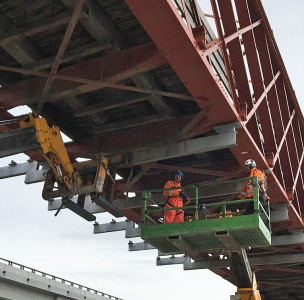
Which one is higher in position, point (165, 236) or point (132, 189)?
point (132, 189)

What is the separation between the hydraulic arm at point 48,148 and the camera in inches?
426

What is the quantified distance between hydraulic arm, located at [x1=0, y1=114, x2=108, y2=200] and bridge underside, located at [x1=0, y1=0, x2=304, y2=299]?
0.21 meters

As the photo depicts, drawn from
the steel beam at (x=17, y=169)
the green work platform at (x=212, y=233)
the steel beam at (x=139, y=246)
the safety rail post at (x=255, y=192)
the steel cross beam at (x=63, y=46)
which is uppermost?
the steel beam at (x=139, y=246)

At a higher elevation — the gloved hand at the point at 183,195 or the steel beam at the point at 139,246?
the steel beam at the point at 139,246

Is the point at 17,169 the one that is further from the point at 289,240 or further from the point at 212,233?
the point at 289,240

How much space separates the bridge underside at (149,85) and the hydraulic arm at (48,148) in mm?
207

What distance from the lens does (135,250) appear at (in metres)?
23.7

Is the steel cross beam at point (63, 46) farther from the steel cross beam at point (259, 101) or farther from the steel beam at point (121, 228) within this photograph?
the steel beam at point (121, 228)

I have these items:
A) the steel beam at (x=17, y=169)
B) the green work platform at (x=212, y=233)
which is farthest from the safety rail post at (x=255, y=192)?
the steel beam at (x=17, y=169)

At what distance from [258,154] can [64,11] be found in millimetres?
5873

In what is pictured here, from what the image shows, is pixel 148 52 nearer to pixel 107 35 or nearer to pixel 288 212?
pixel 107 35

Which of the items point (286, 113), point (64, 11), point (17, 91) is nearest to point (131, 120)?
point (17, 91)

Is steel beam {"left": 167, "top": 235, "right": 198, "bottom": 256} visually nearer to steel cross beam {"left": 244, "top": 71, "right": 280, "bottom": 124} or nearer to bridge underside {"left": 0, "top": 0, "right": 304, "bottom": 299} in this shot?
bridge underside {"left": 0, "top": 0, "right": 304, "bottom": 299}

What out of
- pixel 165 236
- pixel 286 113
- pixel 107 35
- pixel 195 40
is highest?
pixel 286 113
